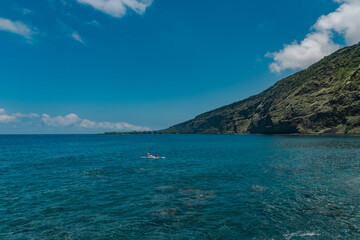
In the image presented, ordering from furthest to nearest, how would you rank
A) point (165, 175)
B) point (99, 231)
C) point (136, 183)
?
point (165, 175) < point (136, 183) < point (99, 231)

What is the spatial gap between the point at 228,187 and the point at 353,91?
193327 millimetres

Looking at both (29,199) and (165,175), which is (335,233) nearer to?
(165,175)

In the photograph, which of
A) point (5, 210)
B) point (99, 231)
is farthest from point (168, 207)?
point (5, 210)

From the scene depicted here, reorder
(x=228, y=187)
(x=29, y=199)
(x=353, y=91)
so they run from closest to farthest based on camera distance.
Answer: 1. (x=29, y=199)
2. (x=228, y=187)
3. (x=353, y=91)

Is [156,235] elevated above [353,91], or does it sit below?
Result: below

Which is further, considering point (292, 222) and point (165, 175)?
point (165, 175)

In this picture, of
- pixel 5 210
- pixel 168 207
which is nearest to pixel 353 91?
pixel 168 207

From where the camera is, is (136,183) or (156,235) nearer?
(156,235)

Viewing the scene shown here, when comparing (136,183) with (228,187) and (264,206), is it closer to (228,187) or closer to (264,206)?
(228,187)

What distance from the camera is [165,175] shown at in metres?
39.0

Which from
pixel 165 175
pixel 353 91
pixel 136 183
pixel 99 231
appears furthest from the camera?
pixel 353 91

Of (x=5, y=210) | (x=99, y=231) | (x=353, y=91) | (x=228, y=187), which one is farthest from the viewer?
(x=353, y=91)

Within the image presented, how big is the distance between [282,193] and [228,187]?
6774 mm

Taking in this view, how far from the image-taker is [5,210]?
22031 mm
